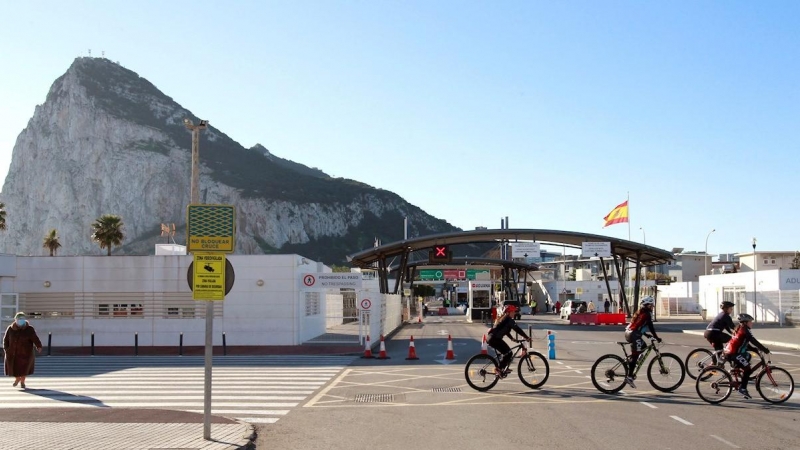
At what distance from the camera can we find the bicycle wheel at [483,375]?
1538cm

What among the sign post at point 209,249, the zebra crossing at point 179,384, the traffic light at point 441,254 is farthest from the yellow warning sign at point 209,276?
the traffic light at point 441,254

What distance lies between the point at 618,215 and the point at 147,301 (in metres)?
38.2

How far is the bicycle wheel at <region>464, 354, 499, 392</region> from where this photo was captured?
15383mm

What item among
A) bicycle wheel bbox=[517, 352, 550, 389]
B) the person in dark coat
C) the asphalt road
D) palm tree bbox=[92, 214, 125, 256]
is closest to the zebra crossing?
the person in dark coat

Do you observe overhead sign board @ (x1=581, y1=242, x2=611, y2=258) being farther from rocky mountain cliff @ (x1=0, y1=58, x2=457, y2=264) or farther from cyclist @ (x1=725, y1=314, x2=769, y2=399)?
rocky mountain cliff @ (x1=0, y1=58, x2=457, y2=264)

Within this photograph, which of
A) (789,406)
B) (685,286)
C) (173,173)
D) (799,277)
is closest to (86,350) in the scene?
(789,406)

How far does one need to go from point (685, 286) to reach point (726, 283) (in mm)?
21376

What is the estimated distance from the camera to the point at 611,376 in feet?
48.4

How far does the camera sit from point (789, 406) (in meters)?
13.1

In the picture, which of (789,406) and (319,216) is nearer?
(789,406)

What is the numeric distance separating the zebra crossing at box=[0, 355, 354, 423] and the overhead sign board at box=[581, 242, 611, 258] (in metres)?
31.1

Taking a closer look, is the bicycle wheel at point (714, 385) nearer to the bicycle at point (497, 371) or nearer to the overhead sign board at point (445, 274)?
the bicycle at point (497, 371)

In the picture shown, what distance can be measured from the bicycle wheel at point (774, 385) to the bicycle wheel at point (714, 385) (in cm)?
63

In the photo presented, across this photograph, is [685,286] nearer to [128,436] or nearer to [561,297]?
[561,297]
